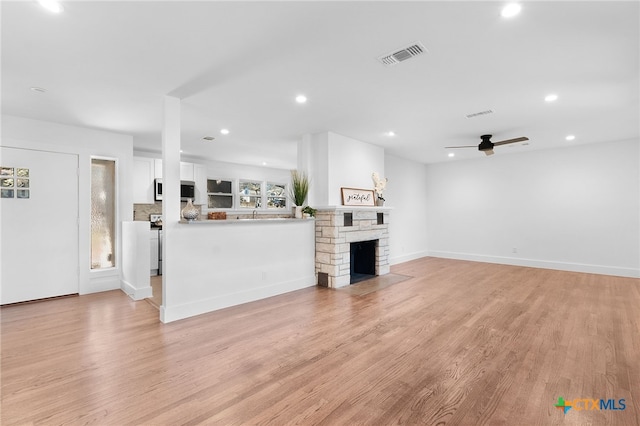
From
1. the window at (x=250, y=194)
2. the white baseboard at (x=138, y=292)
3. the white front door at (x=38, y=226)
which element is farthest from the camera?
the window at (x=250, y=194)

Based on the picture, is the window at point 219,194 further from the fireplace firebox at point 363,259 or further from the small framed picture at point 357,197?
the small framed picture at point 357,197

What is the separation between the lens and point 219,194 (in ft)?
24.5

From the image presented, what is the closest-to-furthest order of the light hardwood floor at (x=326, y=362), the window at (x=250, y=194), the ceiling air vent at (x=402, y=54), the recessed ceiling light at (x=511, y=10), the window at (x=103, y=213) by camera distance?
the light hardwood floor at (x=326, y=362) < the recessed ceiling light at (x=511, y=10) < the ceiling air vent at (x=402, y=54) < the window at (x=103, y=213) < the window at (x=250, y=194)

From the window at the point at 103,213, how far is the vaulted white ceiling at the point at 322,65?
2.34 ft

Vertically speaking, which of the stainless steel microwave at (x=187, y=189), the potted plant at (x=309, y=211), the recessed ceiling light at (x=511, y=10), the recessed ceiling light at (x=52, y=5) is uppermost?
the recessed ceiling light at (x=52, y=5)

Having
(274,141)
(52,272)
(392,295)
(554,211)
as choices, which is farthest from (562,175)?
(52,272)

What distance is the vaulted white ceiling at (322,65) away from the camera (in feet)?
6.68

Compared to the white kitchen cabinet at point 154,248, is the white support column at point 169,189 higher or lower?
higher

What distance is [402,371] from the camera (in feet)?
7.45

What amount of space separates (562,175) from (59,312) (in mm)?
9296

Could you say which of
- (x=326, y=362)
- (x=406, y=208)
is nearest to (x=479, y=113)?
(x=406, y=208)

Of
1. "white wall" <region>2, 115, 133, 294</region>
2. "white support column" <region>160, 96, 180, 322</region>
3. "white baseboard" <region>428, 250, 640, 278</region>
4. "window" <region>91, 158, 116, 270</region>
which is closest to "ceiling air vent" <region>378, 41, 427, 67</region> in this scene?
"white support column" <region>160, 96, 180, 322</region>

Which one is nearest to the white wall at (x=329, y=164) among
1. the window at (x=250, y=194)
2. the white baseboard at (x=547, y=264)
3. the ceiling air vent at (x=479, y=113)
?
the ceiling air vent at (x=479, y=113)

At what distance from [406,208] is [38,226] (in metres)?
7.23
